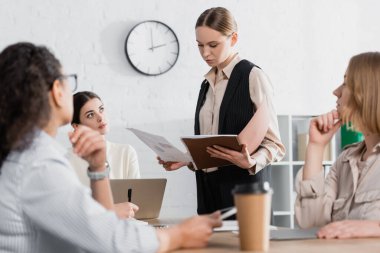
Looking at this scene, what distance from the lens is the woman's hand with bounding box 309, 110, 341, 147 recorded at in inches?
74.2

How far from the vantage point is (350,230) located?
161 cm

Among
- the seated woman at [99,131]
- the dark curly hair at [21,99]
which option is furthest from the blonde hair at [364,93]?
the seated woman at [99,131]

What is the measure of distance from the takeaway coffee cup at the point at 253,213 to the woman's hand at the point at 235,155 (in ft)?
3.63

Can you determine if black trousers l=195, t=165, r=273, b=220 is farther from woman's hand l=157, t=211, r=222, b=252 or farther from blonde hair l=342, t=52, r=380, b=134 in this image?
woman's hand l=157, t=211, r=222, b=252

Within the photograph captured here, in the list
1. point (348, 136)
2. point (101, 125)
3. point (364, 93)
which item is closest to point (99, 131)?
point (101, 125)

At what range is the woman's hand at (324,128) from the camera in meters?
1.88

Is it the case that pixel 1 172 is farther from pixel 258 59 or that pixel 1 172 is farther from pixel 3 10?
pixel 258 59

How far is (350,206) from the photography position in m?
1.86

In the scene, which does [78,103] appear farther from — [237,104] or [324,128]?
[324,128]

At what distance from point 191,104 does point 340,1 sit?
1477mm

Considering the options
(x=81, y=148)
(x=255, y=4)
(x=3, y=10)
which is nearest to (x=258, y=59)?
(x=255, y=4)

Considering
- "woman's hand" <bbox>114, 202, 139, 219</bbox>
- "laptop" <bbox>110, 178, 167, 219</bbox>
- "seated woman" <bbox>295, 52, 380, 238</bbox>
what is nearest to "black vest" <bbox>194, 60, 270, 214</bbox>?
"laptop" <bbox>110, 178, 167, 219</bbox>

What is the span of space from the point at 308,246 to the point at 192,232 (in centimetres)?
26

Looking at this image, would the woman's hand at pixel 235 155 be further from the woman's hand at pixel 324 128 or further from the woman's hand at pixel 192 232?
the woman's hand at pixel 192 232
